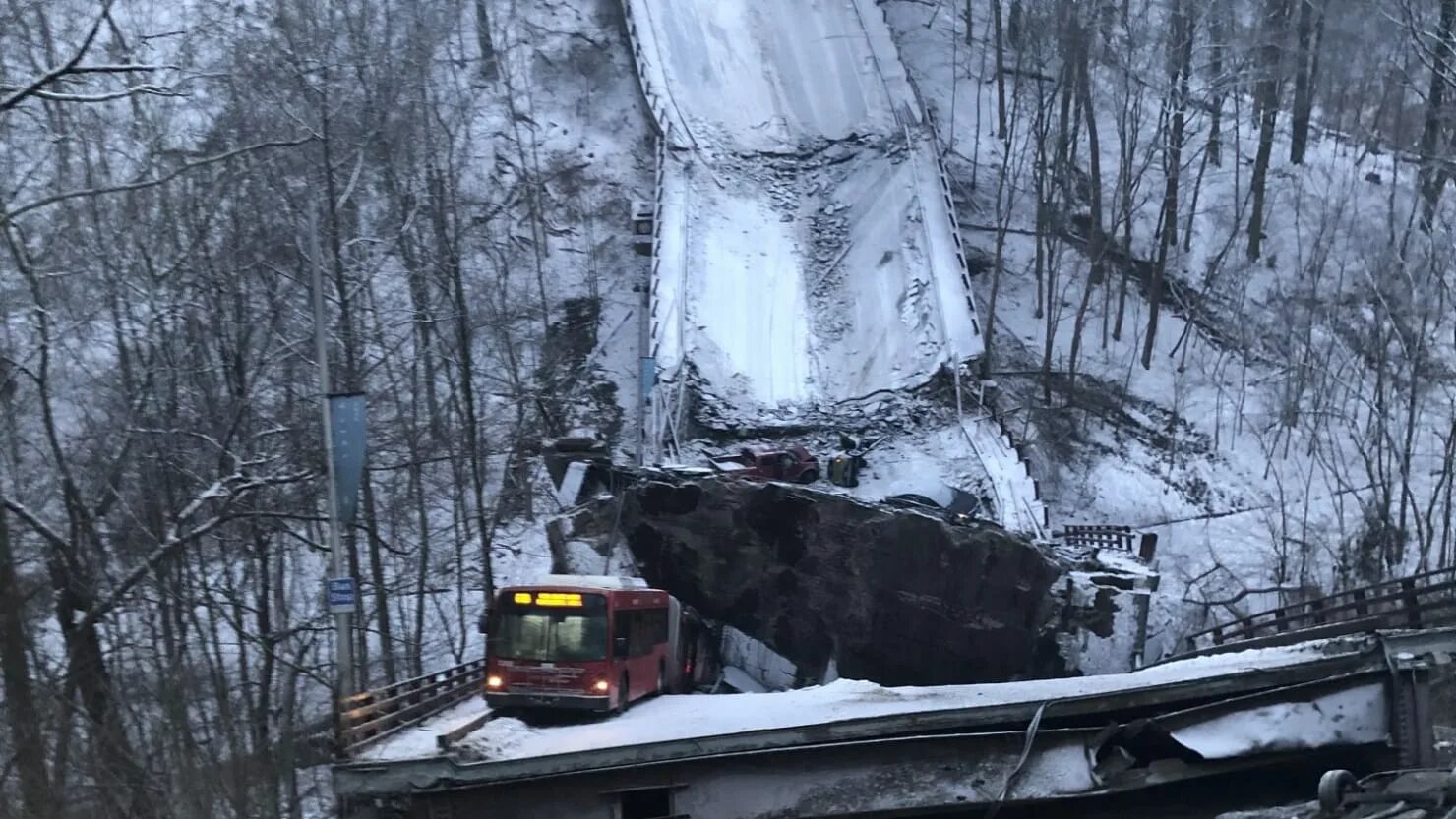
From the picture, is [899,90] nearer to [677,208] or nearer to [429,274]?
[677,208]

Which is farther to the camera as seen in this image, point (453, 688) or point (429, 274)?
point (429, 274)

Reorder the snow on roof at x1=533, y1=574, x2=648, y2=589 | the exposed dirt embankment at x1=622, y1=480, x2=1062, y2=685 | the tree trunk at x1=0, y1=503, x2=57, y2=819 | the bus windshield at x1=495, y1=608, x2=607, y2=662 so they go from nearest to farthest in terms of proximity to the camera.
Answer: the tree trunk at x1=0, y1=503, x2=57, y2=819
the bus windshield at x1=495, y1=608, x2=607, y2=662
the snow on roof at x1=533, y1=574, x2=648, y2=589
the exposed dirt embankment at x1=622, y1=480, x2=1062, y2=685

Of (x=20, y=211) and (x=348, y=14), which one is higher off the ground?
(x=348, y=14)

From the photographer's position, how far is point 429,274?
31938mm

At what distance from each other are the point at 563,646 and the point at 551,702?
2.59ft

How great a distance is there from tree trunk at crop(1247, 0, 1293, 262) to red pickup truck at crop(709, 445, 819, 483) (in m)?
23.1

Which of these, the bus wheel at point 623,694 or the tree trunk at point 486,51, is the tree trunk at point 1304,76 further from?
the bus wheel at point 623,694

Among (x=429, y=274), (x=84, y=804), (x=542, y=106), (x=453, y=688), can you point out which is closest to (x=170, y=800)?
(x=84, y=804)

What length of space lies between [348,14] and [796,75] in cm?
1948

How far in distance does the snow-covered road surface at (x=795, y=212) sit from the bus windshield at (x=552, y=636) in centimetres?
1502

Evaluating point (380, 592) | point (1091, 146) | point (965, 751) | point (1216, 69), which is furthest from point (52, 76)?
point (1216, 69)

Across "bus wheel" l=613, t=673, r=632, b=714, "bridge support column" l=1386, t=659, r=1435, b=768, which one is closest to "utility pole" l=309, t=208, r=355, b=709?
"bus wheel" l=613, t=673, r=632, b=714

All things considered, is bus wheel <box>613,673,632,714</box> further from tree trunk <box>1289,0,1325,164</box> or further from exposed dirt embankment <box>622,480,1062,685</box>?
tree trunk <box>1289,0,1325,164</box>

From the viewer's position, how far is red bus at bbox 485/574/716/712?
681 inches
